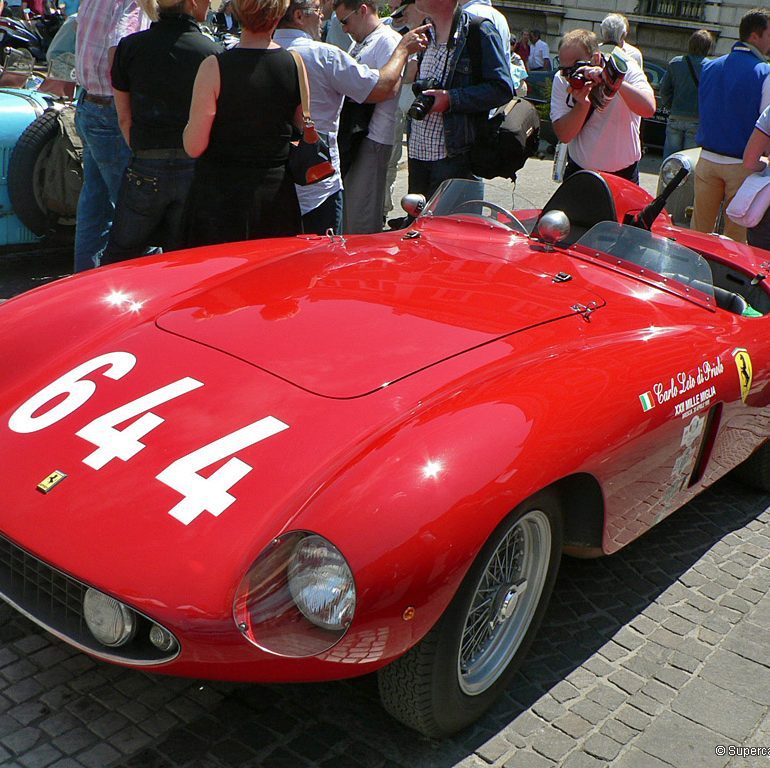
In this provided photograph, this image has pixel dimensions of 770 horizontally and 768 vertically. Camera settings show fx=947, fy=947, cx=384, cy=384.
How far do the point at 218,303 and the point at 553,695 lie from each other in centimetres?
163

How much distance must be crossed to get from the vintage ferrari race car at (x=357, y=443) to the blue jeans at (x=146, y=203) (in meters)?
1.11

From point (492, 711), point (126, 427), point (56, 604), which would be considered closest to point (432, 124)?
point (126, 427)

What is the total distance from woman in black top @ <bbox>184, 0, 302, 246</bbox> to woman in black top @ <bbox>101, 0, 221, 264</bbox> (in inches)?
13.4

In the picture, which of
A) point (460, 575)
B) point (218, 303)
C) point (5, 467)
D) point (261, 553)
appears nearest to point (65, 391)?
point (5, 467)

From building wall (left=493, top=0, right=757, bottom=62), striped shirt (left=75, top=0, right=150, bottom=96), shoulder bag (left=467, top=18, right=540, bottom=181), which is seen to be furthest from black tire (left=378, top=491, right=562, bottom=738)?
building wall (left=493, top=0, right=757, bottom=62)

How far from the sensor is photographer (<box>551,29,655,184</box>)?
18.7 feet

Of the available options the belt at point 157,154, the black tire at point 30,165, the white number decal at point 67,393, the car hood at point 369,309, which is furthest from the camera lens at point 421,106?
the white number decal at point 67,393

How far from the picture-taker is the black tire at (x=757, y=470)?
4078 mm

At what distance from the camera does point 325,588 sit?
2.12m

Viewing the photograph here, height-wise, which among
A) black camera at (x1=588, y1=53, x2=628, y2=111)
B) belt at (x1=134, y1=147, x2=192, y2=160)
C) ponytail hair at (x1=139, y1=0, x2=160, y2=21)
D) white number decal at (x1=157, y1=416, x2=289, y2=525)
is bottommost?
white number decal at (x1=157, y1=416, x2=289, y2=525)

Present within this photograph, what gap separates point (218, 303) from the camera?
3.17 meters

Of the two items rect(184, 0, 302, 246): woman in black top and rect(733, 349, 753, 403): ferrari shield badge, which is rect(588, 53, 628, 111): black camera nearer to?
rect(184, 0, 302, 246): woman in black top

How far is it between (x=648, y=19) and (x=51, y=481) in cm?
3041

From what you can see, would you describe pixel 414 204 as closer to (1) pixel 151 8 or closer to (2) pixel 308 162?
(2) pixel 308 162
